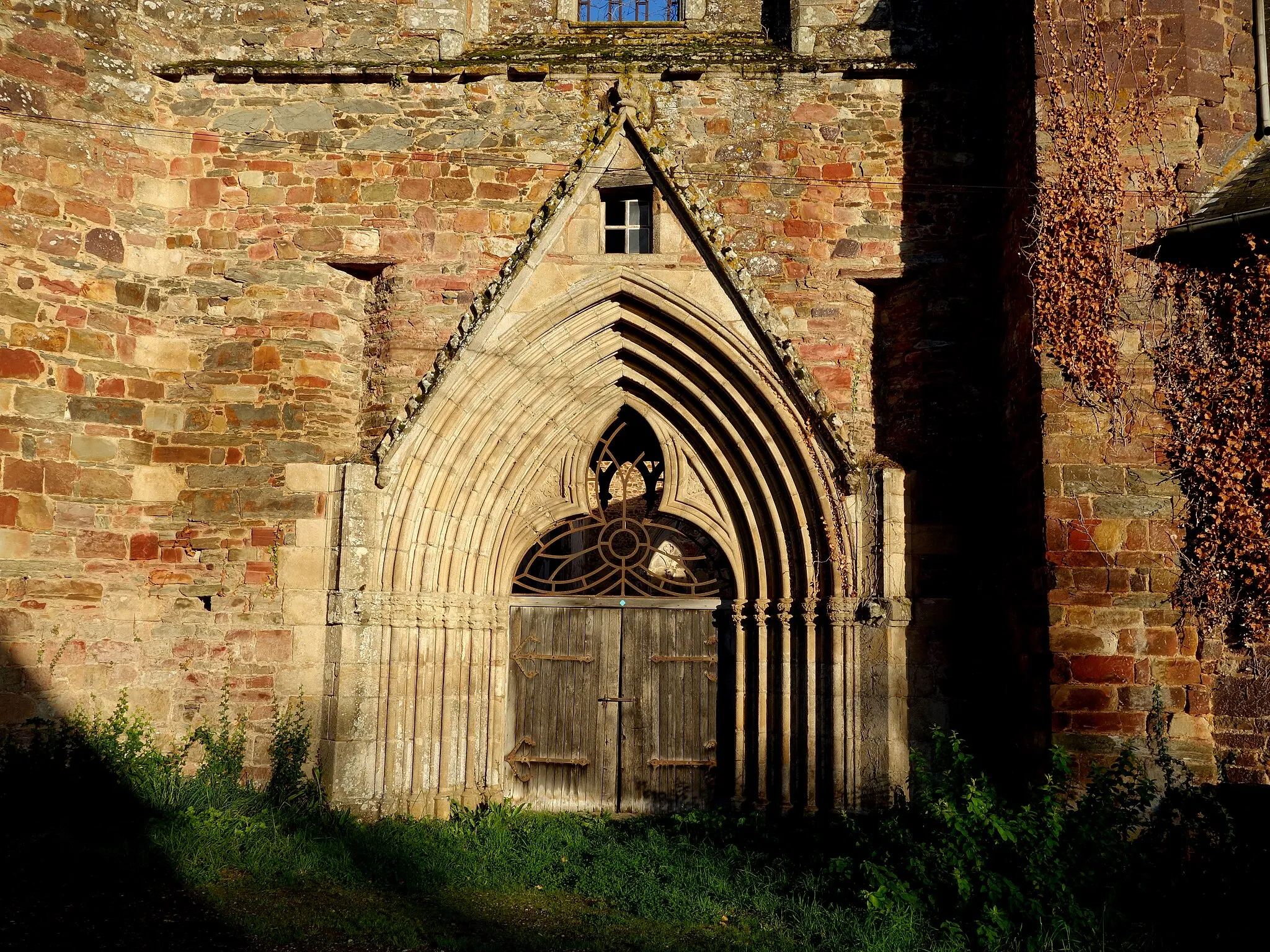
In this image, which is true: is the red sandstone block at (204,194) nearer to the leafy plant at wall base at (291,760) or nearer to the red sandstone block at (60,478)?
the red sandstone block at (60,478)

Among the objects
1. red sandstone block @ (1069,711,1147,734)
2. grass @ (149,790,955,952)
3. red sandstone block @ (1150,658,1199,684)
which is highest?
red sandstone block @ (1150,658,1199,684)

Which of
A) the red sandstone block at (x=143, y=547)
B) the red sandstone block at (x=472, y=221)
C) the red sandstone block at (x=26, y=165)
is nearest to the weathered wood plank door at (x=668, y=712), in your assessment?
the red sandstone block at (x=472, y=221)

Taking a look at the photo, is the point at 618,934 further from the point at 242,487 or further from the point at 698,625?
the point at 242,487

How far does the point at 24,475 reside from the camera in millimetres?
6945

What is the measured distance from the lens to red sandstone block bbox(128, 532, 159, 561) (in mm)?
7426

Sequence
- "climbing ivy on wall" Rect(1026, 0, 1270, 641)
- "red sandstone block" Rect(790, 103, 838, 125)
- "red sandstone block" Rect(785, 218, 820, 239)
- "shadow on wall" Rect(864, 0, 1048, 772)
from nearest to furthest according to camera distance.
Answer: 1. "climbing ivy on wall" Rect(1026, 0, 1270, 641)
2. "shadow on wall" Rect(864, 0, 1048, 772)
3. "red sandstone block" Rect(785, 218, 820, 239)
4. "red sandstone block" Rect(790, 103, 838, 125)

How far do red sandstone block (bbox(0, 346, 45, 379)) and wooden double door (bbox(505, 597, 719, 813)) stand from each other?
3719mm

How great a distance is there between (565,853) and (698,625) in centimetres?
211

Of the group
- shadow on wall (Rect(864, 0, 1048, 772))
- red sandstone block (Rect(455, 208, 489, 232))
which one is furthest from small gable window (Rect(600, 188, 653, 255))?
shadow on wall (Rect(864, 0, 1048, 772))

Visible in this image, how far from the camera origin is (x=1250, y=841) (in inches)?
215

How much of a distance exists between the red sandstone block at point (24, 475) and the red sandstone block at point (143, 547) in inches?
27.3

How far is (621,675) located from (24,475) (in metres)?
4.39

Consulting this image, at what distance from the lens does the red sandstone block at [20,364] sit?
6.95 meters

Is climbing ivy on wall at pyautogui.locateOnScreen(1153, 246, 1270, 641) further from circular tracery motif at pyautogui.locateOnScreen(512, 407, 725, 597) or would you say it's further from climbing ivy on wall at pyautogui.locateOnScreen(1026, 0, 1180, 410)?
circular tracery motif at pyautogui.locateOnScreen(512, 407, 725, 597)
